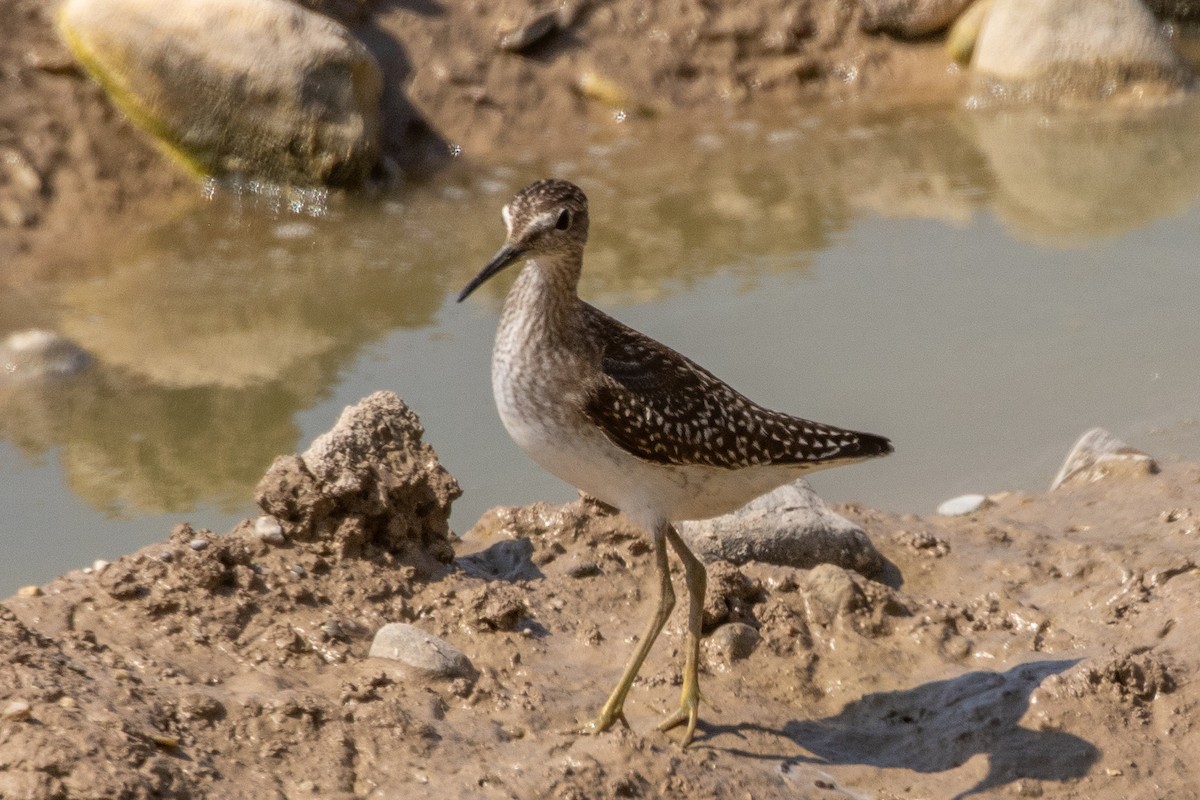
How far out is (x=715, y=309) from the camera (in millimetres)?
11156

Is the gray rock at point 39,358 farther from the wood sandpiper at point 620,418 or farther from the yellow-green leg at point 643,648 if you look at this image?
the yellow-green leg at point 643,648

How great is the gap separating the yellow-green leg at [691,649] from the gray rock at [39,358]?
565 cm

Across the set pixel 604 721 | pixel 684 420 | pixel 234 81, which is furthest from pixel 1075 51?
pixel 604 721

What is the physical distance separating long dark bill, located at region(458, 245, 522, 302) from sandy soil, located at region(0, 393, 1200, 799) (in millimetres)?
1371

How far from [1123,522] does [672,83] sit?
8.66 m

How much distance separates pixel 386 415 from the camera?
23.2 ft

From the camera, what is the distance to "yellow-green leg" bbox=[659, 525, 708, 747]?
19.9ft

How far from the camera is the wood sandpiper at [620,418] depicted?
5898 millimetres

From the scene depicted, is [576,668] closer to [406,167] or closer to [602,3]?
[406,167]

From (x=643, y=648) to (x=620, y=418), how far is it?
0.95 meters

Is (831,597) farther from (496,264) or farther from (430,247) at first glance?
(430,247)

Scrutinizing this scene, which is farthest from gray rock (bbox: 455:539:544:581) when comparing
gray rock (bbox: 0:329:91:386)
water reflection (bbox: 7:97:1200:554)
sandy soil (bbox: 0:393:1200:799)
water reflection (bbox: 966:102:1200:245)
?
water reflection (bbox: 966:102:1200:245)

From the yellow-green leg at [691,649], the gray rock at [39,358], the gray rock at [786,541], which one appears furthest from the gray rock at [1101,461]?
the gray rock at [39,358]

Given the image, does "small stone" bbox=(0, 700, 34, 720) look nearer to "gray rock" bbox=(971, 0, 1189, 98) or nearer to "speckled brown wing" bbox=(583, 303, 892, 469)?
"speckled brown wing" bbox=(583, 303, 892, 469)
